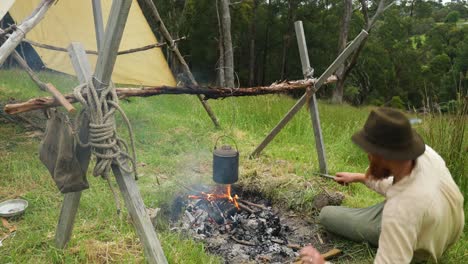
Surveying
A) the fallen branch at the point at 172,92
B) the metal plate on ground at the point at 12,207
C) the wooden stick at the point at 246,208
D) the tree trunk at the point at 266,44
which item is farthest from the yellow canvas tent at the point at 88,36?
the tree trunk at the point at 266,44

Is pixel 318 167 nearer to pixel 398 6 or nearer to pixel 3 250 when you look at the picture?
pixel 3 250

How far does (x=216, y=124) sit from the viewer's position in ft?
20.6

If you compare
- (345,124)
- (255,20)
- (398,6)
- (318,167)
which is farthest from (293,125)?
(398,6)

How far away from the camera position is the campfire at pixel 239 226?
326 centimetres

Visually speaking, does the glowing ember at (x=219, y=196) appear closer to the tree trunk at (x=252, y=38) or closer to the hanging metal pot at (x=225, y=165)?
the hanging metal pot at (x=225, y=165)

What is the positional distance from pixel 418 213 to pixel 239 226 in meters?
1.92

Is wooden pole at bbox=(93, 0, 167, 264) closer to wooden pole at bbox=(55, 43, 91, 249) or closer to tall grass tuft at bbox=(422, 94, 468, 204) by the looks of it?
wooden pole at bbox=(55, 43, 91, 249)

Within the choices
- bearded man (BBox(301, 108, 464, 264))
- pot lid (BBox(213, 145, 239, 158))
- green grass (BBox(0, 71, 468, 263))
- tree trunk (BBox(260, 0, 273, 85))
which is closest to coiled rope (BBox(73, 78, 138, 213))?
green grass (BBox(0, 71, 468, 263))

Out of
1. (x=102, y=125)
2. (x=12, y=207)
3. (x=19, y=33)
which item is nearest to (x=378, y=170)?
(x=102, y=125)

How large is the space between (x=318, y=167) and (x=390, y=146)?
110 inches

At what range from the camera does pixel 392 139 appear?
6.62 ft

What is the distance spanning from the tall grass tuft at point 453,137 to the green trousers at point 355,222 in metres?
1.25

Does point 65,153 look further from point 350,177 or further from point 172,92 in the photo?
point 350,177

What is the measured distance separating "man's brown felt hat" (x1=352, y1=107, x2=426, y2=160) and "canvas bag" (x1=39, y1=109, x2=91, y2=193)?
1536 millimetres
